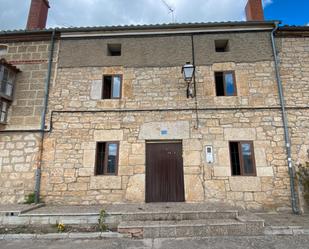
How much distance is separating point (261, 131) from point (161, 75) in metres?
3.66

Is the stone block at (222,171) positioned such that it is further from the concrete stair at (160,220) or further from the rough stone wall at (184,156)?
the concrete stair at (160,220)

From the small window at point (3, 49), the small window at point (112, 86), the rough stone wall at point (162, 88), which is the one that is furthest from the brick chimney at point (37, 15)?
the small window at point (112, 86)

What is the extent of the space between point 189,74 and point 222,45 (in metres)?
2.27

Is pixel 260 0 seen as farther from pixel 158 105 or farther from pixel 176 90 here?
pixel 158 105

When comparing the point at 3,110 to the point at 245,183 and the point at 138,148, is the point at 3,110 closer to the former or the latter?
the point at 138,148

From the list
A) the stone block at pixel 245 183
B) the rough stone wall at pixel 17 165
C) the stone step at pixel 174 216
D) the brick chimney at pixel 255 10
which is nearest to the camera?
the stone step at pixel 174 216

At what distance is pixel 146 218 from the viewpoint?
4.57 m

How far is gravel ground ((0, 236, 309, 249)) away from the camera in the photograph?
3576mm

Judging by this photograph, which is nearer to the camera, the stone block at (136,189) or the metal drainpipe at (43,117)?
the stone block at (136,189)

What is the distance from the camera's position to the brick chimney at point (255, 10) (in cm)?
735

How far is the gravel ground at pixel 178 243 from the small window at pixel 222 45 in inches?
229

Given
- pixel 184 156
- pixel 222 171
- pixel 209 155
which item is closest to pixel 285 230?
pixel 222 171

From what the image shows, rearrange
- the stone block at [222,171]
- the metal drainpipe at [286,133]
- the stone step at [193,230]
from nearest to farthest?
1. the stone step at [193,230]
2. the metal drainpipe at [286,133]
3. the stone block at [222,171]

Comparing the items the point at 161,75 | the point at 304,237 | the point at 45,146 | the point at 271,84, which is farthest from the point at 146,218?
the point at 271,84
